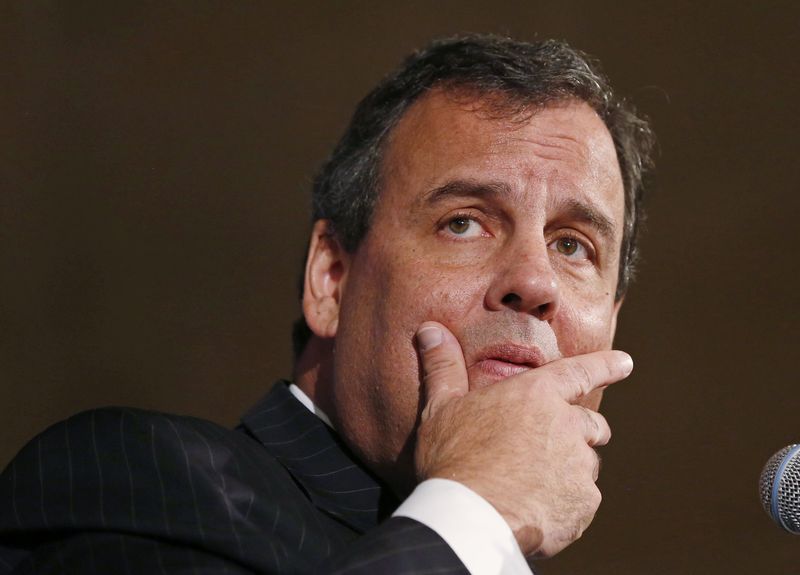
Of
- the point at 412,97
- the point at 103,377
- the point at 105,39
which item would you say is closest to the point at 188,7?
the point at 105,39

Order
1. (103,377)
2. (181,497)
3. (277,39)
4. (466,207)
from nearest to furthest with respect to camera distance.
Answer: (181,497) → (466,207) → (103,377) → (277,39)

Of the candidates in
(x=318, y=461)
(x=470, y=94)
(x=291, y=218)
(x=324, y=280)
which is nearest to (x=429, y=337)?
(x=318, y=461)

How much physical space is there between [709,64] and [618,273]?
1.60 metres

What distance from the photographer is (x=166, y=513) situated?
1.52 meters

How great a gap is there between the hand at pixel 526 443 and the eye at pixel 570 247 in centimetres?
32

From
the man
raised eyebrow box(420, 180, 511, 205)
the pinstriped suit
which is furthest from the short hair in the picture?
the pinstriped suit

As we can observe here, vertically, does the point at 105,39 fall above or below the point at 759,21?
below

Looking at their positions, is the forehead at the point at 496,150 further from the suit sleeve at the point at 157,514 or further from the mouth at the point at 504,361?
the suit sleeve at the point at 157,514

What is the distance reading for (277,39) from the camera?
3.78 m

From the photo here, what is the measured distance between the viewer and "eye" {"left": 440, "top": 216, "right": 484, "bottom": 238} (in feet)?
6.66

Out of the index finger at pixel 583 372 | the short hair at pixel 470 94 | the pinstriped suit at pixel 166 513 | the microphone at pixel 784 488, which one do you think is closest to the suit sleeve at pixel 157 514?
the pinstriped suit at pixel 166 513

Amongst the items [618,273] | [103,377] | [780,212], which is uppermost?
[780,212]

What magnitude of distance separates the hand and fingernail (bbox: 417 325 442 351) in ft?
0.17

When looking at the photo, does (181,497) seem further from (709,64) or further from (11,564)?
(709,64)
